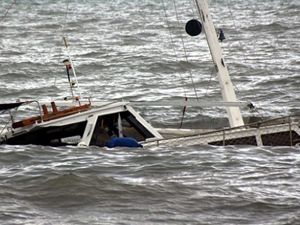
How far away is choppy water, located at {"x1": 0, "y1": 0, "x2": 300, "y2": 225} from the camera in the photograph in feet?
48.5

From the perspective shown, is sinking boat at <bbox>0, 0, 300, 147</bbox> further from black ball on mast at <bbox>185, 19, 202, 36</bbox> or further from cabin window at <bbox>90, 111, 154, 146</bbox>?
black ball on mast at <bbox>185, 19, 202, 36</bbox>

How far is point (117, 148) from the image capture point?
19078 millimetres

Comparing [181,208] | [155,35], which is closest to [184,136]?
[181,208]

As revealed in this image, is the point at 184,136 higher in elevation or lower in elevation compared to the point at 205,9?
lower

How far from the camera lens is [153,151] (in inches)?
738

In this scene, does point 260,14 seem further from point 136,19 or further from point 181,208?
point 181,208

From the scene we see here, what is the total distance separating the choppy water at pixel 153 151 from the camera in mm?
14773

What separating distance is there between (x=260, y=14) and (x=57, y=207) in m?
55.1

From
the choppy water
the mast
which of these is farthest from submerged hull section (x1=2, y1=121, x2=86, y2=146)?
the mast

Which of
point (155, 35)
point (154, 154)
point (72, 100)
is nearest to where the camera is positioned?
point (154, 154)

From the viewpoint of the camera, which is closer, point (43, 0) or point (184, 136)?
point (184, 136)

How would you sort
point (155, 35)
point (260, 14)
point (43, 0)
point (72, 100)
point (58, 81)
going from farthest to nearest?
1. point (43, 0)
2. point (260, 14)
3. point (155, 35)
4. point (58, 81)
5. point (72, 100)

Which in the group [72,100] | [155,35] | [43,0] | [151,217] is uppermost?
[43,0]

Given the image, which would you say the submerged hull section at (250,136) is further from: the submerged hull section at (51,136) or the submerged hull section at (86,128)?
the submerged hull section at (51,136)
